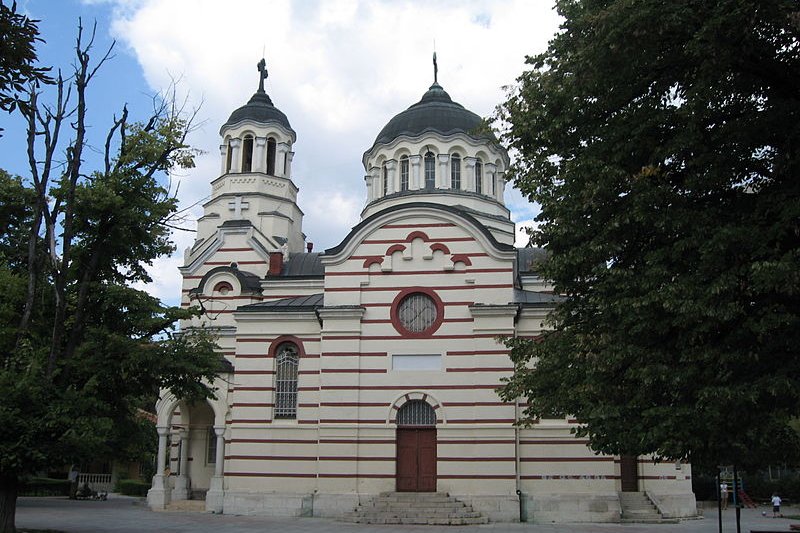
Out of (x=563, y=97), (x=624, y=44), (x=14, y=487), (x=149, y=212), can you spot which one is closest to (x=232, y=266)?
(x=149, y=212)

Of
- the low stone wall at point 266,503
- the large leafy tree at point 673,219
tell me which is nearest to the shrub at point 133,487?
the low stone wall at point 266,503

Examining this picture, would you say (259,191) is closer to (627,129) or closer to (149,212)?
(149,212)

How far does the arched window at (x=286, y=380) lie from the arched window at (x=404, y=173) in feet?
29.8

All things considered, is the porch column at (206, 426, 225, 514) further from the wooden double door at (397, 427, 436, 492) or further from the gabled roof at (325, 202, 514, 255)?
the gabled roof at (325, 202, 514, 255)

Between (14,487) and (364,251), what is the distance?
1344 cm

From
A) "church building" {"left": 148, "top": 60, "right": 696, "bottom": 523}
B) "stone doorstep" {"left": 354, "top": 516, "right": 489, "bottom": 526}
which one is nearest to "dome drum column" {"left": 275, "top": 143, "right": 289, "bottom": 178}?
Result: "church building" {"left": 148, "top": 60, "right": 696, "bottom": 523}

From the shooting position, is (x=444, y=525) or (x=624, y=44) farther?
(x=444, y=525)

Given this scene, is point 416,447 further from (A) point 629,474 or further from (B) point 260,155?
(B) point 260,155

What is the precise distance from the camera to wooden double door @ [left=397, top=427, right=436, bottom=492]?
23656 mm

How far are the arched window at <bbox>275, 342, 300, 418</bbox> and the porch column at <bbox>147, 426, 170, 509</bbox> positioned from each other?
4626 millimetres

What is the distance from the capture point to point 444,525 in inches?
844

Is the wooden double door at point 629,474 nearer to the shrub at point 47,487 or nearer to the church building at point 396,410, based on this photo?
the church building at point 396,410

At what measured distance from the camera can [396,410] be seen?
24.2 meters

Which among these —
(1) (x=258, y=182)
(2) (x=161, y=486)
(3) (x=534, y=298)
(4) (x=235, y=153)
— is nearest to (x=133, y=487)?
(2) (x=161, y=486)
